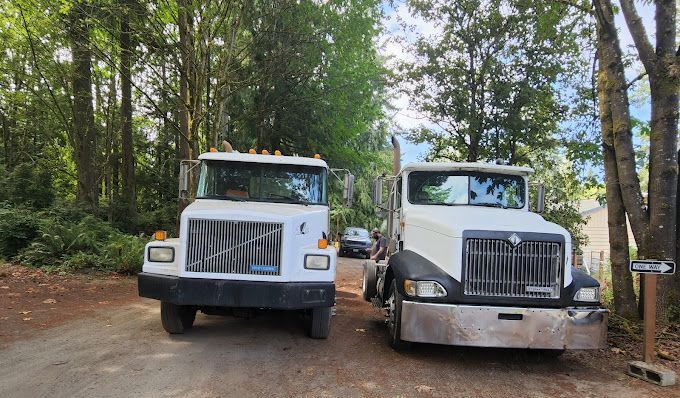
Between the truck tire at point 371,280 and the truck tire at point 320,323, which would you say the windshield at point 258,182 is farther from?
the truck tire at point 371,280

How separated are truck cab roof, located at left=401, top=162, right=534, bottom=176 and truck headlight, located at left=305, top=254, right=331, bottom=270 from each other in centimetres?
237

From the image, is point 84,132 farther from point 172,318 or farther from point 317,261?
point 317,261

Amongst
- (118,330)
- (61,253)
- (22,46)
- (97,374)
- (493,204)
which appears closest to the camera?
(97,374)

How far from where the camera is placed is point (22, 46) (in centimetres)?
1750

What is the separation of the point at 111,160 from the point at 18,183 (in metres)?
6.26

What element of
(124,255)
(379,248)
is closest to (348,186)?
(379,248)

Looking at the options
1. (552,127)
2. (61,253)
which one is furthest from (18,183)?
(552,127)

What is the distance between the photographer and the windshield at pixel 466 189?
729 cm

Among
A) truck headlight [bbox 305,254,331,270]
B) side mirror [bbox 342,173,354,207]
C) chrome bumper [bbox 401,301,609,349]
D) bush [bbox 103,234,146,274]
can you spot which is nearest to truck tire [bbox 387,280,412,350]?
chrome bumper [bbox 401,301,609,349]

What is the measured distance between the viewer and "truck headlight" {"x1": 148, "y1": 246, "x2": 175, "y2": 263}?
5.94 metres

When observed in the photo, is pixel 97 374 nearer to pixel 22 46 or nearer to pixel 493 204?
pixel 493 204

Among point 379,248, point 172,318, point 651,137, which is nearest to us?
point 172,318

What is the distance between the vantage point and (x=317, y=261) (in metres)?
6.00

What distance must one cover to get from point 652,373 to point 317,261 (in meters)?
3.83
